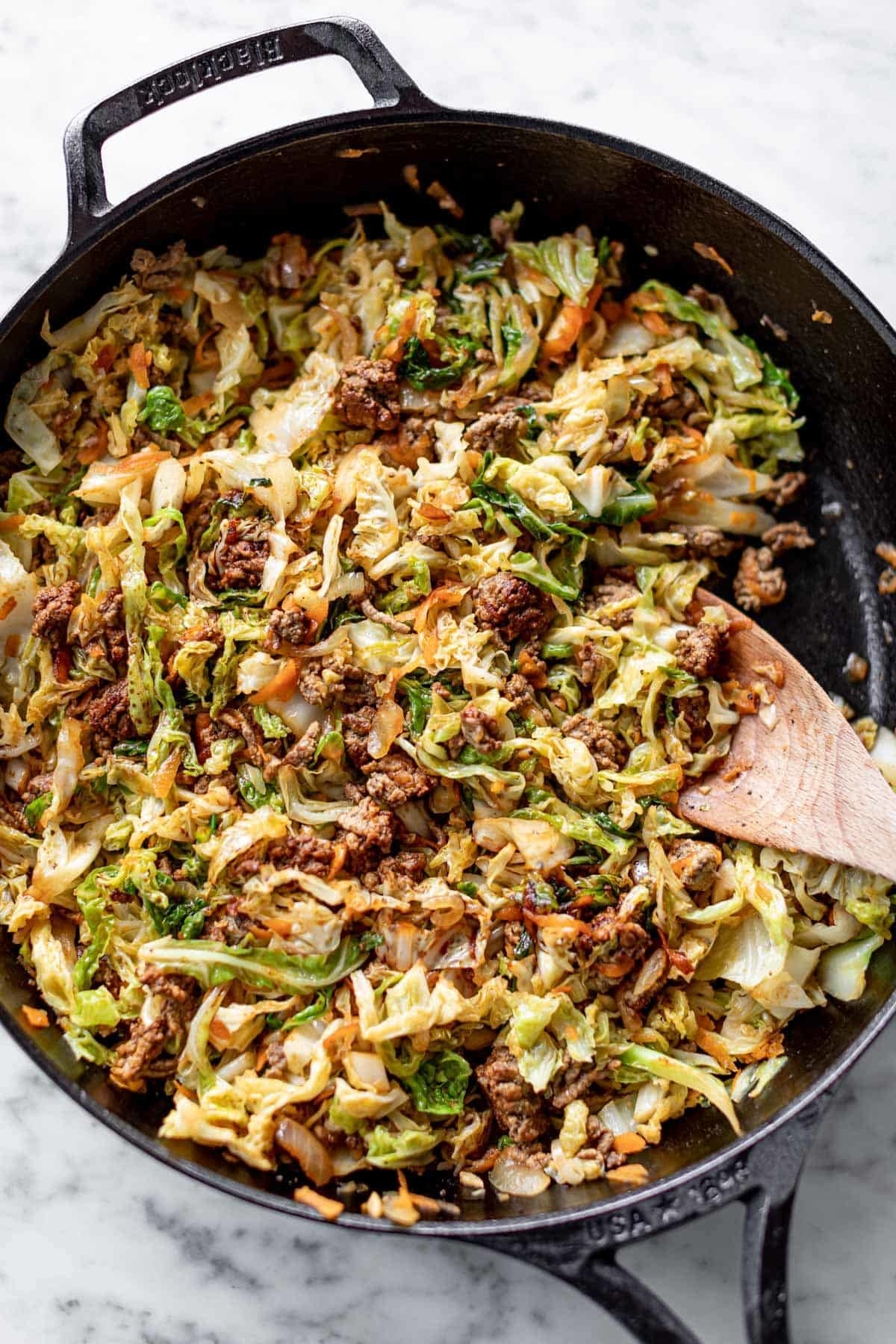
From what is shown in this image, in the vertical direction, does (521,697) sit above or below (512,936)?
above

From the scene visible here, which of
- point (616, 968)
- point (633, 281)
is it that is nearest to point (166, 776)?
point (616, 968)

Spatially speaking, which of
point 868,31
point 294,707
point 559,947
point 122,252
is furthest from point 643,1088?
point 868,31

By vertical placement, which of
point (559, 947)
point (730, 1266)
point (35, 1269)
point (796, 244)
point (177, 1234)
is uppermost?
point (796, 244)

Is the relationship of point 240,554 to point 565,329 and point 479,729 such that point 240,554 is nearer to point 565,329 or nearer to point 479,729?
point 479,729

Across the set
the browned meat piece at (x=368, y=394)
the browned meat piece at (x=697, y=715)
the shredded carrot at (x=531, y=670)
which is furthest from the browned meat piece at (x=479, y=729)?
the browned meat piece at (x=368, y=394)

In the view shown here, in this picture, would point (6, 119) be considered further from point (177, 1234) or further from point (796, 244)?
point (177, 1234)

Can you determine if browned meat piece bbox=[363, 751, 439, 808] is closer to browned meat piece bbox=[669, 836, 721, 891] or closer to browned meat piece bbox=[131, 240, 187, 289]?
browned meat piece bbox=[669, 836, 721, 891]
